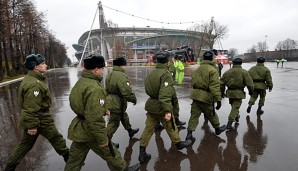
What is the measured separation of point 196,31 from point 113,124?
61.7 m

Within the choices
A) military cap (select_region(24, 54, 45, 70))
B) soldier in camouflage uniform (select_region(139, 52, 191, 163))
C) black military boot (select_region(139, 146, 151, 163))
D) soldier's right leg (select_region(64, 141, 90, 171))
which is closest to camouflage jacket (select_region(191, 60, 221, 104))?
soldier in camouflage uniform (select_region(139, 52, 191, 163))

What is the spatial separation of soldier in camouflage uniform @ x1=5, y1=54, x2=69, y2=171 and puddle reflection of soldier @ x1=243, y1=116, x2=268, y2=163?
335cm

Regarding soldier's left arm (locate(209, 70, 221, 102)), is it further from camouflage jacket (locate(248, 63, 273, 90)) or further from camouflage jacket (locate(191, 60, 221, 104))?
camouflage jacket (locate(248, 63, 273, 90))

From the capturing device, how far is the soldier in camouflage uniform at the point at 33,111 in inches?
128

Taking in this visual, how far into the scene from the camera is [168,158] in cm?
412

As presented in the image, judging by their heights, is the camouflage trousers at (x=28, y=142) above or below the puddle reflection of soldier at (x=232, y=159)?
above

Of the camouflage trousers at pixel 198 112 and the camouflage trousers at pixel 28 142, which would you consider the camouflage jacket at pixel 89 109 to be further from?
the camouflage trousers at pixel 198 112

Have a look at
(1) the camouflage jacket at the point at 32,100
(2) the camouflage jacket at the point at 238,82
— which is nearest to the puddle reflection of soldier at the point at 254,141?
(2) the camouflage jacket at the point at 238,82

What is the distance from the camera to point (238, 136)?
5082mm

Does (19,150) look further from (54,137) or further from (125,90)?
(125,90)

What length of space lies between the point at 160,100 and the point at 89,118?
1389 mm

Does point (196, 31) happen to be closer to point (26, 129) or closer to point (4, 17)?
point (4, 17)

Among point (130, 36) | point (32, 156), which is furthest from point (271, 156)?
point (130, 36)

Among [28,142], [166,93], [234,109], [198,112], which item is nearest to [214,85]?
[198,112]
